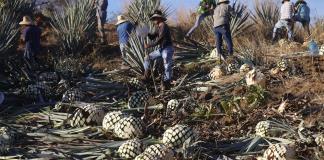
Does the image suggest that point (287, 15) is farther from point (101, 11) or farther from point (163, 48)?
point (163, 48)

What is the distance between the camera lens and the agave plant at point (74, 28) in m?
15.3

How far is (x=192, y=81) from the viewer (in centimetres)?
1090

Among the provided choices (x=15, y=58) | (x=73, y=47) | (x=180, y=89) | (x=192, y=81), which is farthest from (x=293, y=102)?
(x=73, y=47)

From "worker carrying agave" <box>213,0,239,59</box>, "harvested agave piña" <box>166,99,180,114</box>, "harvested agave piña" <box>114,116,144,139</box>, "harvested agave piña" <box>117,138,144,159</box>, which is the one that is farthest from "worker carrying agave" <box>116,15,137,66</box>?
"harvested agave piña" <box>117,138,144,159</box>

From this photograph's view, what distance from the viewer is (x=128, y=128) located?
770cm

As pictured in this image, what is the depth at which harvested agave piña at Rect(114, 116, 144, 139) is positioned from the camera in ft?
25.3

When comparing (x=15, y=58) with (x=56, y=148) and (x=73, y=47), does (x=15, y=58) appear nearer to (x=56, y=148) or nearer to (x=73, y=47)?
(x=73, y=47)

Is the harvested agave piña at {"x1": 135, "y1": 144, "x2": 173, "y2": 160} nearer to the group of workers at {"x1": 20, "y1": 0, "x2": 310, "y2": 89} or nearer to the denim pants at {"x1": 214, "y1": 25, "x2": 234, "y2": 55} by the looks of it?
the group of workers at {"x1": 20, "y1": 0, "x2": 310, "y2": 89}

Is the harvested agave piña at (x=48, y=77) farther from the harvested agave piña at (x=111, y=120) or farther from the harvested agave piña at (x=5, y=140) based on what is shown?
the harvested agave piña at (x=111, y=120)

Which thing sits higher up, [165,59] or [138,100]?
[165,59]

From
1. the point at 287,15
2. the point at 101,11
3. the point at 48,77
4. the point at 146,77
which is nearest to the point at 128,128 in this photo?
the point at 146,77

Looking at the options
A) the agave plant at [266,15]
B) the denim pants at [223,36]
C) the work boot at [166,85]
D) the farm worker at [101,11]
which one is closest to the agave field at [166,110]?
the work boot at [166,85]

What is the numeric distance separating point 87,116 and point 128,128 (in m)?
0.86

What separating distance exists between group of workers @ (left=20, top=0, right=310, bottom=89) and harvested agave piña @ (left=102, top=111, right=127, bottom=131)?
2.27 m
